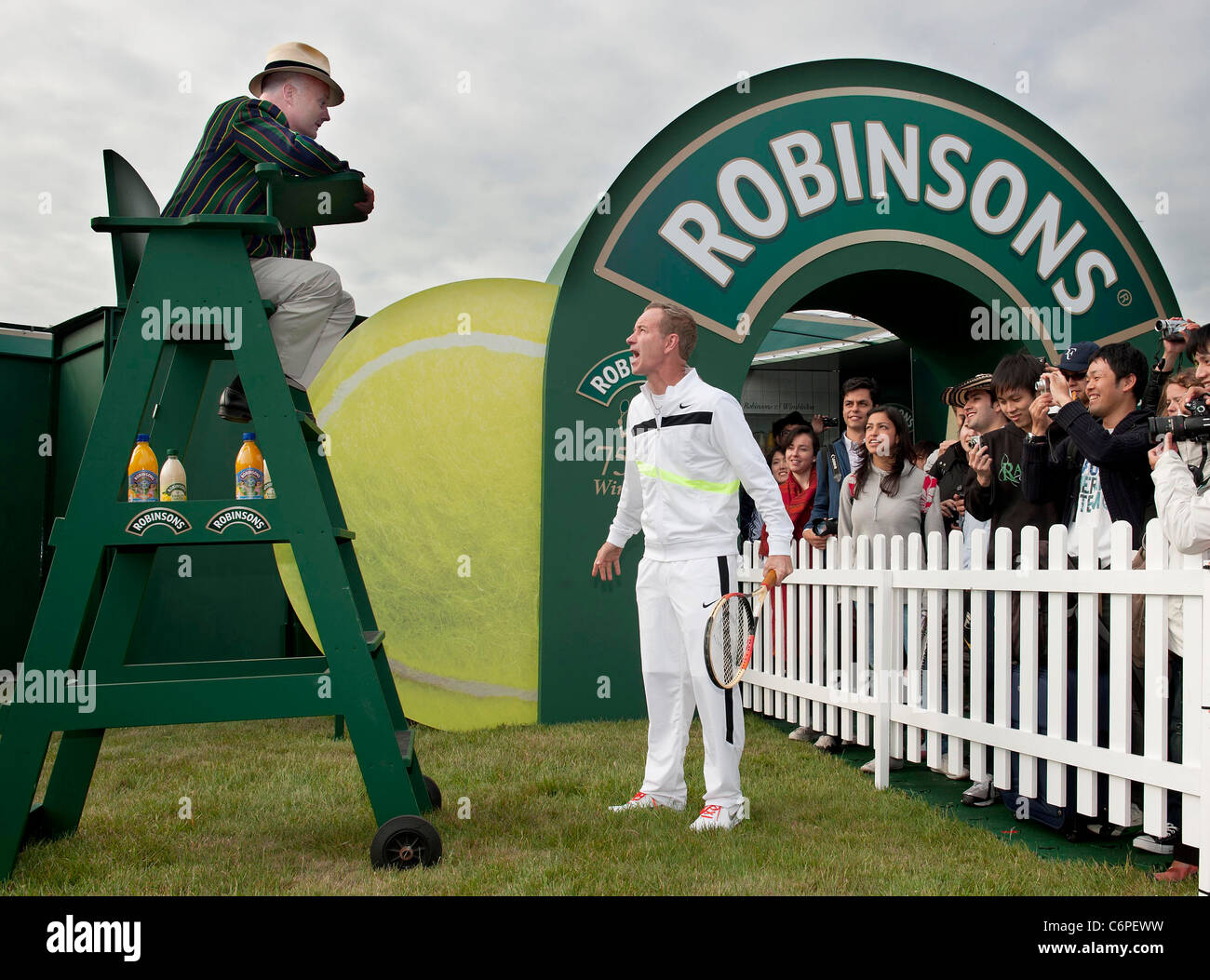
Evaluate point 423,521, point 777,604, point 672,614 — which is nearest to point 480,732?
point 423,521

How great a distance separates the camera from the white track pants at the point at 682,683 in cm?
418

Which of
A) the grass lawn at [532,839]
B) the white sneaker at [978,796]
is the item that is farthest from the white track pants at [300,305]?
the white sneaker at [978,796]

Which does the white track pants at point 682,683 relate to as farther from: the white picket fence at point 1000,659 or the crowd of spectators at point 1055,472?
the crowd of spectators at point 1055,472

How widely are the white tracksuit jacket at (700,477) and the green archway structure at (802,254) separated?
2.41 m

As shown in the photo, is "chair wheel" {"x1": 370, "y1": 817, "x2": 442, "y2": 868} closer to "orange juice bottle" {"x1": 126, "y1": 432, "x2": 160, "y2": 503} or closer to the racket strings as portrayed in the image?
the racket strings

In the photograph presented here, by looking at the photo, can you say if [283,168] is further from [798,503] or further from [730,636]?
[798,503]

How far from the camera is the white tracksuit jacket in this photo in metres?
4.23

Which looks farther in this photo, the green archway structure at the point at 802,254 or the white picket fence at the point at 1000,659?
the green archway structure at the point at 802,254

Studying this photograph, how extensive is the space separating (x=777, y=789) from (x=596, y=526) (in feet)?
8.11

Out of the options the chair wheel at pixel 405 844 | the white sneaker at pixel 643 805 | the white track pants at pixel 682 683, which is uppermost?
the white track pants at pixel 682 683

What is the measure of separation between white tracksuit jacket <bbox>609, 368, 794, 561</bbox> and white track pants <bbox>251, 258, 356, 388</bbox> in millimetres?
1441

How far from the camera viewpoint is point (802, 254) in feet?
23.5

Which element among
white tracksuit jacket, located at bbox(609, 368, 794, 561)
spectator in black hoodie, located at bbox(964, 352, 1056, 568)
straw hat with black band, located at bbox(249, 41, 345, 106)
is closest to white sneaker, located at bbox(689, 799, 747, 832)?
white tracksuit jacket, located at bbox(609, 368, 794, 561)
